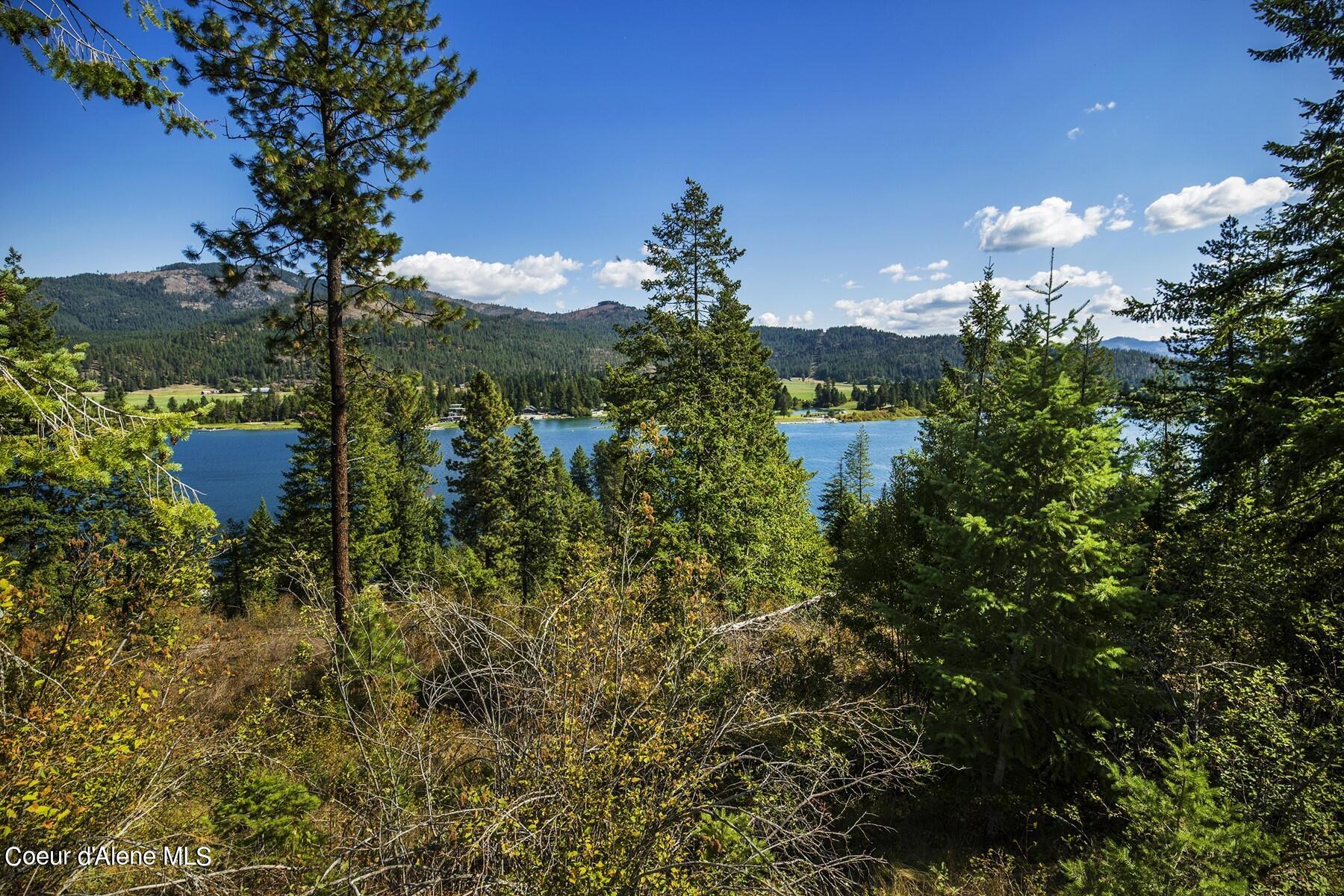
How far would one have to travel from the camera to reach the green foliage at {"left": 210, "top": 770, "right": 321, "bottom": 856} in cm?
509

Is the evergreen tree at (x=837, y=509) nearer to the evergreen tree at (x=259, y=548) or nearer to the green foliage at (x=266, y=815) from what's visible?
the green foliage at (x=266, y=815)

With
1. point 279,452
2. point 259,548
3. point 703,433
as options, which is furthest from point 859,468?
point 279,452

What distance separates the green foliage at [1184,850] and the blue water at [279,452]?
31523 mm

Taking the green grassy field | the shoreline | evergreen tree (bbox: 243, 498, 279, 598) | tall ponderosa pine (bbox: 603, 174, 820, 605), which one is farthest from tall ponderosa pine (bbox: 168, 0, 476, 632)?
the green grassy field

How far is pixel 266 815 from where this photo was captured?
5.24 metres

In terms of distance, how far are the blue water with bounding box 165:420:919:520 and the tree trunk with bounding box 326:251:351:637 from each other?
30.7 m

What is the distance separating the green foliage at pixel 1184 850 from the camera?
405cm

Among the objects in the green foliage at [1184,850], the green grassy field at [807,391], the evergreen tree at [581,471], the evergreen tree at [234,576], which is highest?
the green grassy field at [807,391]

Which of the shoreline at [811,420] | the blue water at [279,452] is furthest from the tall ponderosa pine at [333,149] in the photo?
the shoreline at [811,420]

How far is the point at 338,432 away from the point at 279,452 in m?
90.0

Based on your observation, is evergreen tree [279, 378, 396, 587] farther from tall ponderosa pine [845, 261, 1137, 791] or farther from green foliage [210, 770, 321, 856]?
tall ponderosa pine [845, 261, 1137, 791]

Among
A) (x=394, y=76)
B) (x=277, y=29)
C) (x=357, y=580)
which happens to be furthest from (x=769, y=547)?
(x=357, y=580)

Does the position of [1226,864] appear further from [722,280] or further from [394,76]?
[722,280]

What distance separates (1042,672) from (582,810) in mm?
7695
